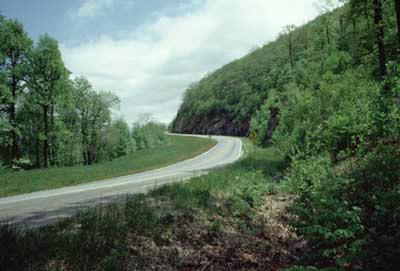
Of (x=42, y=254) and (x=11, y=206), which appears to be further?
(x=11, y=206)

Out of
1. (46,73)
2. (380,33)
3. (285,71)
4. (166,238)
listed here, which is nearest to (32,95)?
(46,73)

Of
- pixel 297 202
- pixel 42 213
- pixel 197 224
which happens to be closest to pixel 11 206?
pixel 42 213

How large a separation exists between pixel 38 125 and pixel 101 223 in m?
29.3

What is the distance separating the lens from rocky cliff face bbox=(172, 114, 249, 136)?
70.5 m

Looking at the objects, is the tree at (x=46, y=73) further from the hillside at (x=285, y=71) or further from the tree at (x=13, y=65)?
the hillside at (x=285, y=71)

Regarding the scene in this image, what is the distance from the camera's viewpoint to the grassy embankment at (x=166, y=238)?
4371 mm

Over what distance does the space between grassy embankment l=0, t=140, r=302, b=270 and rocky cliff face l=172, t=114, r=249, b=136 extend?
59.6 metres

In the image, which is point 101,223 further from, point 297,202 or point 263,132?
point 263,132

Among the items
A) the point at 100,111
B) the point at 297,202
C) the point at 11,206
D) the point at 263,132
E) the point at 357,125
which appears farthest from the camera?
the point at 100,111

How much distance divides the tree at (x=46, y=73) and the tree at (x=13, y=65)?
911 mm

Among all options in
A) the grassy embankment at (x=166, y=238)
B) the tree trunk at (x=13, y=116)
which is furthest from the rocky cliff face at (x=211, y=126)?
the grassy embankment at (x=166, y=238)

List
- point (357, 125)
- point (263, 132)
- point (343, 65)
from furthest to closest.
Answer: point (263, 132) < point (343, 65) < point (357, 125)

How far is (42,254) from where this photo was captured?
4.23 meters

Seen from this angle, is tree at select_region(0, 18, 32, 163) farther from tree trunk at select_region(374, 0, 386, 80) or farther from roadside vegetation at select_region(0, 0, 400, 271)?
tree trunk at select_region(374, 0, 386, 80)
